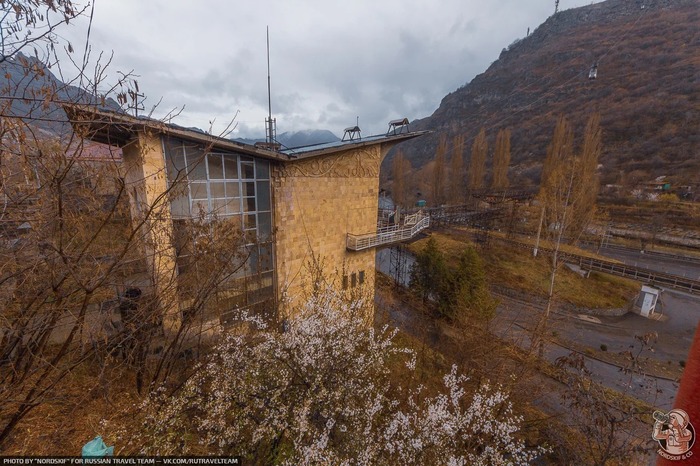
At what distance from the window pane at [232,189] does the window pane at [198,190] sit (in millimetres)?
832

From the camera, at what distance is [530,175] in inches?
2280

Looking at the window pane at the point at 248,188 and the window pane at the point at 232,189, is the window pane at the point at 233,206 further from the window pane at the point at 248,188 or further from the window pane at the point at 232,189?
the window pane at the point at 248,188

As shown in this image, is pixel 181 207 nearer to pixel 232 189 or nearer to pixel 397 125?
pixel 232 189

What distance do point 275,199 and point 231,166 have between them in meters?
2.16

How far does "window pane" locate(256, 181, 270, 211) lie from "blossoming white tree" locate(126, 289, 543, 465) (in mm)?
6051

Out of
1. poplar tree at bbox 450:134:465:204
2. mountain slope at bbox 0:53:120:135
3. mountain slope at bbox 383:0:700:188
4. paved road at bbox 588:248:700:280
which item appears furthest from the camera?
mountain slope at bbox 383:0:700:188

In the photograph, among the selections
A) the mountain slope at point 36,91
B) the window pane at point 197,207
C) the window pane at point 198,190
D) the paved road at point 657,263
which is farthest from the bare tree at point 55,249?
the paved road at point 657,263

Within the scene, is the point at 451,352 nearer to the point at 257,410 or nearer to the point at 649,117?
the point at 257,410

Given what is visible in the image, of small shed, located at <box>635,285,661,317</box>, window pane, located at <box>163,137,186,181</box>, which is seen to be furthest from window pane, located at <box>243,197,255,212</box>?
small shed, located at <box>635,285,661,317</box>

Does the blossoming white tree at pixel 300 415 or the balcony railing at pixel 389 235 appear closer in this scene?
the blossoming white tree at pixel 300 415

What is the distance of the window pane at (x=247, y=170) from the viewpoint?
436 inches

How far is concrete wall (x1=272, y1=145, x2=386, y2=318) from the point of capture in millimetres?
12164

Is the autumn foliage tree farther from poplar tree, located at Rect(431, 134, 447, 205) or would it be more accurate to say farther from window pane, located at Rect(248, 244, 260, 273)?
window pane, located at Rect(248, 244, 260, 273)

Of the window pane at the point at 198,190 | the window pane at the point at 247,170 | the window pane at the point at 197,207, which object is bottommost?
the window pane at the point at 197,207
